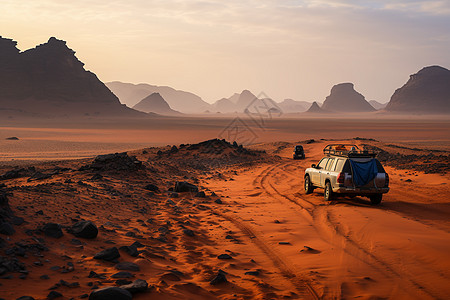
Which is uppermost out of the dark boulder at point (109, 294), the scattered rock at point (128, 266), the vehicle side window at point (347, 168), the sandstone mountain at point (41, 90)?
the sandstone mountain at point (41, 90)

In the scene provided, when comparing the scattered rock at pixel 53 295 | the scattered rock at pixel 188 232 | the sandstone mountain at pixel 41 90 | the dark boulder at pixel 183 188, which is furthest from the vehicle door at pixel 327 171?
the sandstone mountain at pixel 41 90

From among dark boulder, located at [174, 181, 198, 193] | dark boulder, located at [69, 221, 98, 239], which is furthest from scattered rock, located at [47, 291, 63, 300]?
dark boulder, located at [174, 181, 198, 193]

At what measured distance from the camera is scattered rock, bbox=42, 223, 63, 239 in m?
8.98

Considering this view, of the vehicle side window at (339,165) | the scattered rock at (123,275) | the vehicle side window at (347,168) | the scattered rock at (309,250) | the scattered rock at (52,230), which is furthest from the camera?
the vehicle side window at (339,165)

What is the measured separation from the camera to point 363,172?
1477cm

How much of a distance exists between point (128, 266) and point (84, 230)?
6.51ft

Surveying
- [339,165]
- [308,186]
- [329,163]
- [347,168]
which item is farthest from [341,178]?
[308,186]

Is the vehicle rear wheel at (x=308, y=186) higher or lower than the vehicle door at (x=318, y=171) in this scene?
lower

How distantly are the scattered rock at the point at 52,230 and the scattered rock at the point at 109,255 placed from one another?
1.34 metres

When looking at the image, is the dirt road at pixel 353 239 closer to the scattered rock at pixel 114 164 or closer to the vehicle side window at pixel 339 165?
the vehicle side window at pixel 339 165

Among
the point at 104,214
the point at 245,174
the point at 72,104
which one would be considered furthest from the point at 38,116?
the point at 104,214

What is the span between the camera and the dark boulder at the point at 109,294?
6215 mm

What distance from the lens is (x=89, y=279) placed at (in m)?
7.22

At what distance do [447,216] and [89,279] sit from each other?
11.5 m
